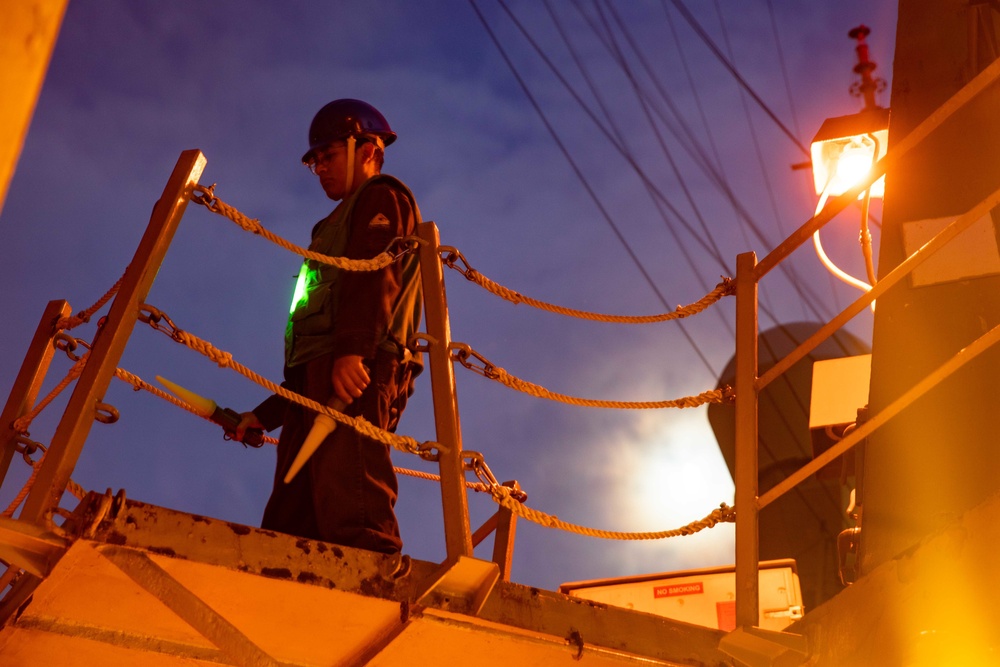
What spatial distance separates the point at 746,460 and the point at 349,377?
1228 mm

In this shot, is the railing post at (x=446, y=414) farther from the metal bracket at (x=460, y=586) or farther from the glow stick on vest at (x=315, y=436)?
the glow stick on vest at (x=315, y=436)

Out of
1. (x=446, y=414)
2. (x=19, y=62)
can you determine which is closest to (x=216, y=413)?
(x=446, y=414)

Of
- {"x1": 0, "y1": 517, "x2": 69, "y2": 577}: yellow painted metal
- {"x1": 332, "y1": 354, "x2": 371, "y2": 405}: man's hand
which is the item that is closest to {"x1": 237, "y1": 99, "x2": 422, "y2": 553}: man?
{"x1": 332, "y1": 354, "x2": 371, "y2": 405}: man's hand

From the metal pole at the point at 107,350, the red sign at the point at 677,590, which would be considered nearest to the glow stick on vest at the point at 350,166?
the metal pole at the point at 107,350

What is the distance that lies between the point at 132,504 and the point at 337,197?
1.96 meters

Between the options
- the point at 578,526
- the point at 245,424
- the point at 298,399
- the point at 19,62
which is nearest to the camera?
the point at 19,62

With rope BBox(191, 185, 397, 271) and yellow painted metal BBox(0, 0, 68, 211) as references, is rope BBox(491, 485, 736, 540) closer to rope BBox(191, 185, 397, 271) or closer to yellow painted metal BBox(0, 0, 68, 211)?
rope BBox(191, 185, 397, 271)

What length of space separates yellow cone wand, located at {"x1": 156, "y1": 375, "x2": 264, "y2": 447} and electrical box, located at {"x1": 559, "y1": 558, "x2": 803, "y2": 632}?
2.91 meters

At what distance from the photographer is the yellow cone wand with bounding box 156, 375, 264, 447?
11.2ft

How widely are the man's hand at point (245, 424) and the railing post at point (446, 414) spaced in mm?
935

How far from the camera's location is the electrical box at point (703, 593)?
602cm

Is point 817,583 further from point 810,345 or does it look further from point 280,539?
point 280,539

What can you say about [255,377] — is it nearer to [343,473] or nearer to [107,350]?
[107,350]

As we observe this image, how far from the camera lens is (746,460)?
3207 mm
